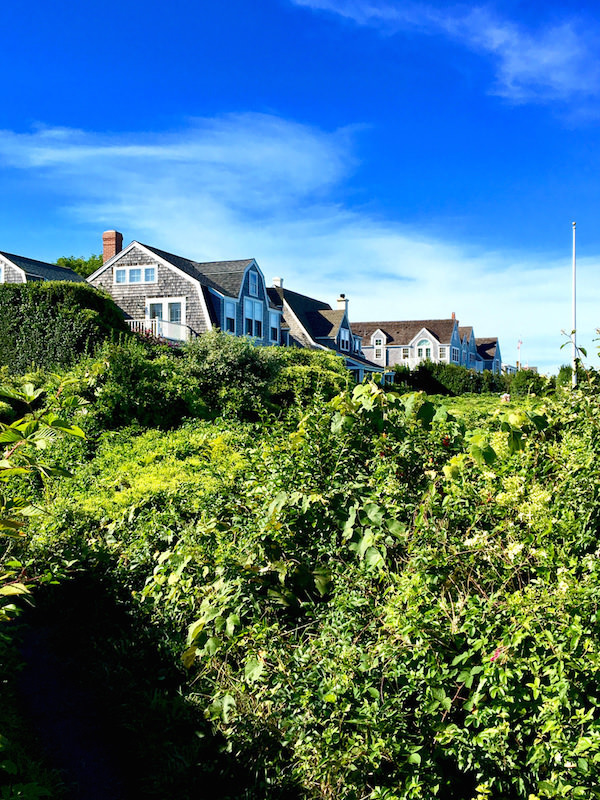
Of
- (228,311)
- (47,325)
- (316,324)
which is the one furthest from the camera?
(316,324)

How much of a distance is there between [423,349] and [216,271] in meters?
32.7

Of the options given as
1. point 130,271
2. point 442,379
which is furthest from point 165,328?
point 442,379

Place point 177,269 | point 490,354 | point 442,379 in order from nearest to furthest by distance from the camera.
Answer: point 177,269, point 442,379, point 490,354

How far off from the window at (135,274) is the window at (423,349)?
119 ft

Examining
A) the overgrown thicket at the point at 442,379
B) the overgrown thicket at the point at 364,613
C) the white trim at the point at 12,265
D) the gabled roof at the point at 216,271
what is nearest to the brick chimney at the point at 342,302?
A: the overgrown thicket at the point at 442,379

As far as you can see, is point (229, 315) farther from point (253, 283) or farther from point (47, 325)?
point (47, 325)

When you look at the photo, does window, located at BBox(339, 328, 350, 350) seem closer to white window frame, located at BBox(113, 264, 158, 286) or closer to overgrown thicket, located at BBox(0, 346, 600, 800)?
white window frame, located at BBox(113, 264, 158, 286)

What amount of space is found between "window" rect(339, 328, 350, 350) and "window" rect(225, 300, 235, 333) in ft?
46.0

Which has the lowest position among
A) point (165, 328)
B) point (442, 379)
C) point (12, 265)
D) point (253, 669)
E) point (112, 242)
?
point (253, 669)

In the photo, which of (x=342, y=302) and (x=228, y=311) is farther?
(x=342, y=302)

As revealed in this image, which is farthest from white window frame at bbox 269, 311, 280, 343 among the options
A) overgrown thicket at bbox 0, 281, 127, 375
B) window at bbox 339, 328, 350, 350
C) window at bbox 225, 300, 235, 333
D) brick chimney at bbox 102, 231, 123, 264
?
overgrown thicket at bbox 0, 281, 127, 375

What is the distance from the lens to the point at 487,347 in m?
76.7

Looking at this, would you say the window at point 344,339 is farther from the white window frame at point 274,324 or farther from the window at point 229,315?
the window at point 229,315

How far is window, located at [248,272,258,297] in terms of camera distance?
34303 mm
